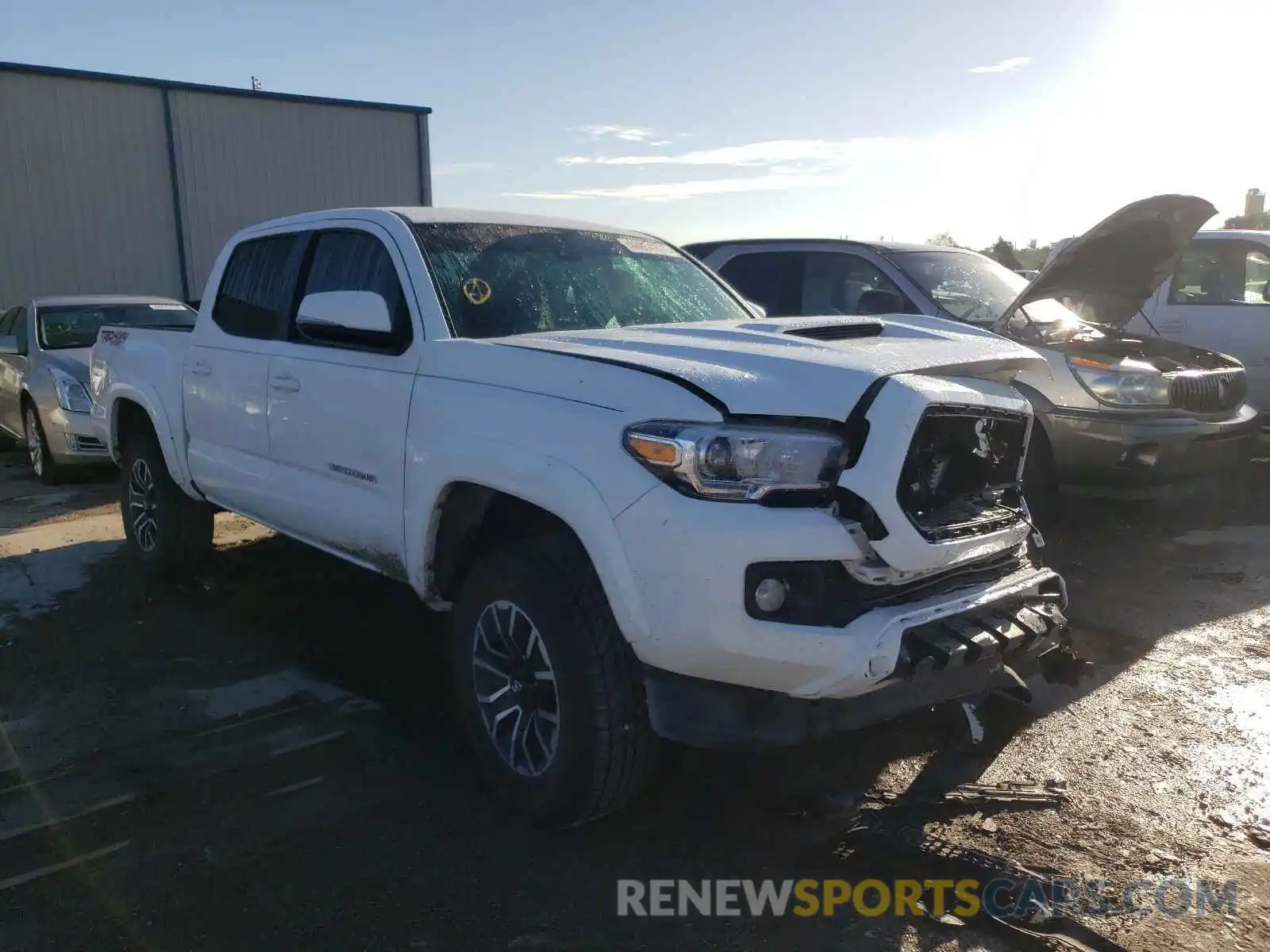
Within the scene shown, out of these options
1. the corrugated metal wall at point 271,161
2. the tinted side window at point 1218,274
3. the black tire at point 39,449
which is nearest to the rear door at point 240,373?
the black tire at point 39,449

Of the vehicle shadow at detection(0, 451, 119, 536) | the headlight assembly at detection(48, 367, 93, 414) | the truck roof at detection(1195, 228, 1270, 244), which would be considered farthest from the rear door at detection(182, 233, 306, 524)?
the truck roof at detection(1195, 228, 1270, 244)

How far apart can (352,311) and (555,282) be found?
87 centimetres

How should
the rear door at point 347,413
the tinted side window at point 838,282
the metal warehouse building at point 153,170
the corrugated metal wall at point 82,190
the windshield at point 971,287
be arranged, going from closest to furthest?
the rear door at point 347,413 < the windshield at point 971,287 < the tinted side window at point 838,282 < the corrugated metal wall at point 82,190 < the metal warehouse building at point 153,170

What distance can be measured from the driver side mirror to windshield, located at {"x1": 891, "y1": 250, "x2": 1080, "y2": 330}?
14.7ft

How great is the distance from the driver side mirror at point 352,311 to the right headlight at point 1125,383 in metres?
4.43

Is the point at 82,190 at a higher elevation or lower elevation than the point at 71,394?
higher

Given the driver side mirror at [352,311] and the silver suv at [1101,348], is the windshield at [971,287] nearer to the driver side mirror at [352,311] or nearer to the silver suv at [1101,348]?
the silver suv at [1101,348]

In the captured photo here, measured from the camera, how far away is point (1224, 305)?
869cm

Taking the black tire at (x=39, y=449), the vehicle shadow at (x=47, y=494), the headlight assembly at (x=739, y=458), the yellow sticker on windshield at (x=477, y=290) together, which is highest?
the yellow sticker on windshield at (x=477, y=290)

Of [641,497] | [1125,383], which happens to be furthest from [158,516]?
[1125,383]

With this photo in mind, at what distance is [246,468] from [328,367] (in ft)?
3.06

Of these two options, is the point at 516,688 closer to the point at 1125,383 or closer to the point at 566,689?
the point at 566,689

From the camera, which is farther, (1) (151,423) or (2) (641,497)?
(1) (151,423)

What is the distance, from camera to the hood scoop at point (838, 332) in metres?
3.52
